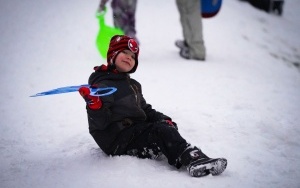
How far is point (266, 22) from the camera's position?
7.69 m

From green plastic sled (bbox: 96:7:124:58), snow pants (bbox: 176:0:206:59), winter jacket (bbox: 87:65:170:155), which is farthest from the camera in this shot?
snow pants (bbox: 176:0:206:59)

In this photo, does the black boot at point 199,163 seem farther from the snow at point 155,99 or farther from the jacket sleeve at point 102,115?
the jacket sleeve at point 102,115

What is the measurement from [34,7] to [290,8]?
27.1ft

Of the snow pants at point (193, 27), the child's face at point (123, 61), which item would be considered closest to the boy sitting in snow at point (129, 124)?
the child's face at point (123, 61)

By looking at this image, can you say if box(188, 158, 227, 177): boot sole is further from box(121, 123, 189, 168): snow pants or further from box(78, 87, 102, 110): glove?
box(78, 87, 102, 110): glove

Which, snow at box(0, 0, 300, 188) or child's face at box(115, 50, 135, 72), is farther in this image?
A: child's face at box(115, 50, 135, 72)

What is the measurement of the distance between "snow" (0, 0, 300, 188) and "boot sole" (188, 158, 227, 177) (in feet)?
0.16

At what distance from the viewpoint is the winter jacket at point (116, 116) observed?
1.87 meters

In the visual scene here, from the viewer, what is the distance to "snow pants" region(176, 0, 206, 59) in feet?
14.7

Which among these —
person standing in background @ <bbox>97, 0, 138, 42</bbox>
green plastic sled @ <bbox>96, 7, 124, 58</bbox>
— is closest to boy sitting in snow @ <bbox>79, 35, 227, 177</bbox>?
green plastic sled @ <bbox>96, 7, 124, 58</bbox>

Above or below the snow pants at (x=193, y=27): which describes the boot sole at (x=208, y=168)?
below

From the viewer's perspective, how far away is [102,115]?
1.78 metres

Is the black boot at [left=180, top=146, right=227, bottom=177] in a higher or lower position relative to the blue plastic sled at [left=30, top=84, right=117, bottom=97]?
lower

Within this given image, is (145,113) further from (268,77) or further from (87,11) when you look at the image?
(87,11)
